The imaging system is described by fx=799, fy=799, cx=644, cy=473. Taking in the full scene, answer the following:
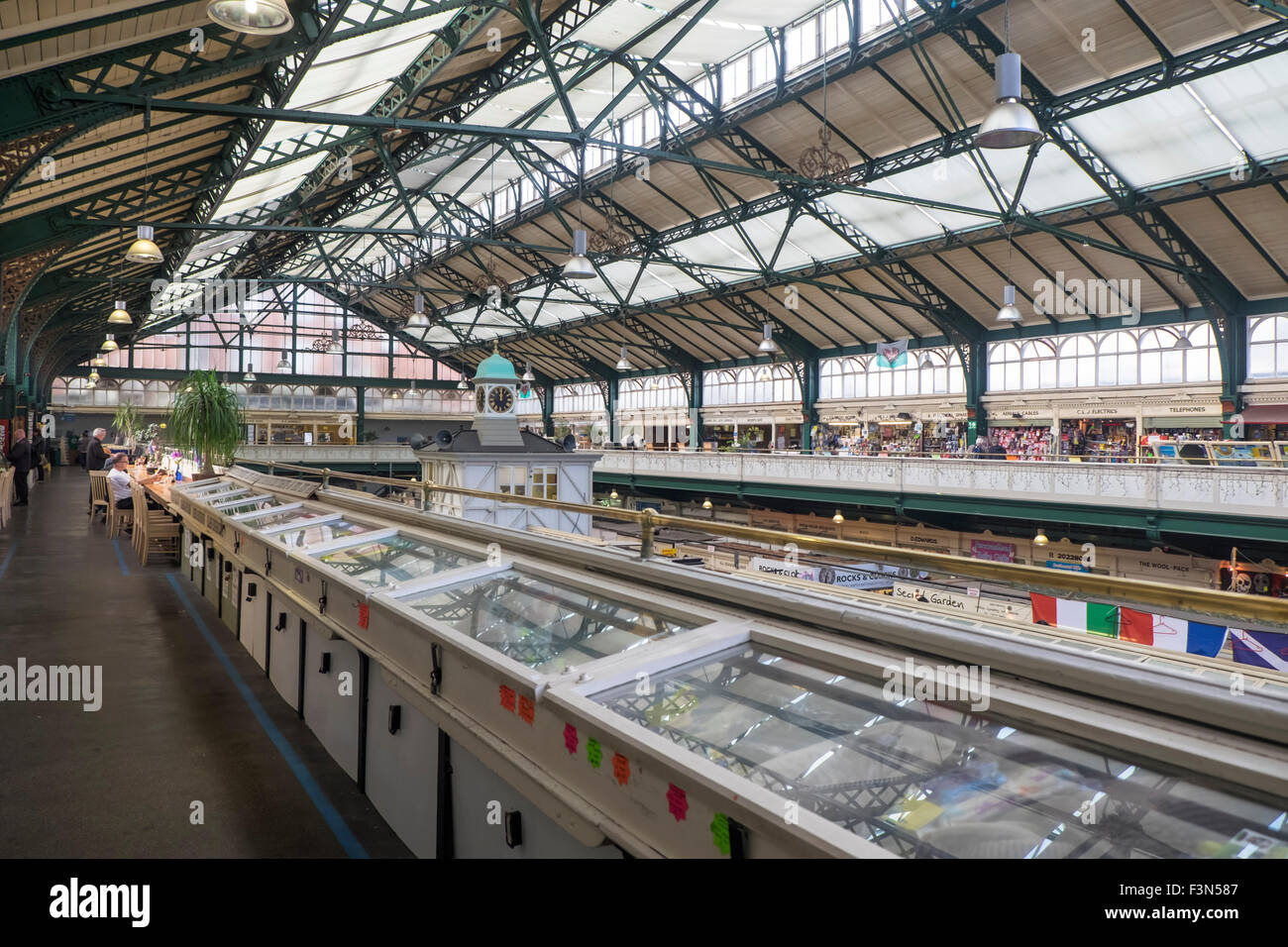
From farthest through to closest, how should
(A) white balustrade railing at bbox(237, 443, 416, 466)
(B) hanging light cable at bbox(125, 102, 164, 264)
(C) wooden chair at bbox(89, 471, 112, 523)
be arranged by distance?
(A) white balustrade railing at bbox(237, 443, 416, 466)
(C) wooden chair at bbox(89, 471, 112, 523)
(B) hanging light cable at bbox(125, 102, 164, 264)

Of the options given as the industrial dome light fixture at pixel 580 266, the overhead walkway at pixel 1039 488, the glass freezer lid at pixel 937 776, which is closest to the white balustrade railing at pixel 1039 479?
the overhead walkway at pixel 1039 488

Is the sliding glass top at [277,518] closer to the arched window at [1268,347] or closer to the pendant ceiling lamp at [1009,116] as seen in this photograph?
the pendant ceiling lamp at [1009,116]

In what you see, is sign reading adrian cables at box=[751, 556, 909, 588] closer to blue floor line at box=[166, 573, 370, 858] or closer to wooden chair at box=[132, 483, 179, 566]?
blue floor line at box=[166, 573, 370, 858]

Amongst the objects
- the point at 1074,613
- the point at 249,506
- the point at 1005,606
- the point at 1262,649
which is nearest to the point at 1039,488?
the point at 1005,606

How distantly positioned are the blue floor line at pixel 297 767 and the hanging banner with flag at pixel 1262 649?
6.02 m

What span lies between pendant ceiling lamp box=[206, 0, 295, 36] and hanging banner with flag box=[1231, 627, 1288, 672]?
8.53 m

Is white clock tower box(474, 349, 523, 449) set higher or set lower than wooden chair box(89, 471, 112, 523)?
higher

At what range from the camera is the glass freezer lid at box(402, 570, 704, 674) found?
2992 millimetres

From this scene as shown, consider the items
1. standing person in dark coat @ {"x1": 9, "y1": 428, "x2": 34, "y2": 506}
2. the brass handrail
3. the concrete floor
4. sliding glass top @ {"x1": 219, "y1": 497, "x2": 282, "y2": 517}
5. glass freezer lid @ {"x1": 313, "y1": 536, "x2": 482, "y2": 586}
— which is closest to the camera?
the brass handrail

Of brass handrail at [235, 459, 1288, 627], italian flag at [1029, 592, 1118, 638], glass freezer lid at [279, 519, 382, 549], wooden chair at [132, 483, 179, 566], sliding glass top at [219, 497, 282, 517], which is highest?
brass handrail at [235, 459, 1288, 627]

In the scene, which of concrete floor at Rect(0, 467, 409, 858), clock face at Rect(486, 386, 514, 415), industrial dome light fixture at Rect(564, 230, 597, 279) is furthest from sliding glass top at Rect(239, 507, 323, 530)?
clock face at Rect(486, 386, 514, 415)

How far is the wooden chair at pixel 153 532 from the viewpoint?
33.9 ft

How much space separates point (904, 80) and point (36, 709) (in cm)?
1795

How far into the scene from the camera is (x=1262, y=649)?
609 centimetres
